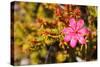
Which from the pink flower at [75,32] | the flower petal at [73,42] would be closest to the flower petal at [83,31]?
the pink flower at [75,32]

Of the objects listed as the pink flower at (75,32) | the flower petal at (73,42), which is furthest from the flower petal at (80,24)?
the flower petal at (73,42)

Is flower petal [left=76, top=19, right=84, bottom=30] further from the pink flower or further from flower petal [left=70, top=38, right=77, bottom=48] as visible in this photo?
flower petal [left=70, top=38, right=77, bottom=48]

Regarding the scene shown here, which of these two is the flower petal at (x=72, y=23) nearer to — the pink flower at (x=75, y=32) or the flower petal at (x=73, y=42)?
the pink flower at (x=75, y=32)

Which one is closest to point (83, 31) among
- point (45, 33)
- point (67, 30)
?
point (67, 30)

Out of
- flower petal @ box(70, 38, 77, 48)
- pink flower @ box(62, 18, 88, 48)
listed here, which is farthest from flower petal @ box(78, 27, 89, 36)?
flower petal @ box(70, 38, 77, 48)

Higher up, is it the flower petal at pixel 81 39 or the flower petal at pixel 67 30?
the flower petal at pixel 67 30

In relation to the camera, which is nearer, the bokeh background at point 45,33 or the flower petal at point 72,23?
the bokeh background at point 45,33

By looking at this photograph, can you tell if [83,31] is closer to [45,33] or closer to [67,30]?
[67,30]

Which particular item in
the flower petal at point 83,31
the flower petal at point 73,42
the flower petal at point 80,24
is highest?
the flower petal at point 80,24
